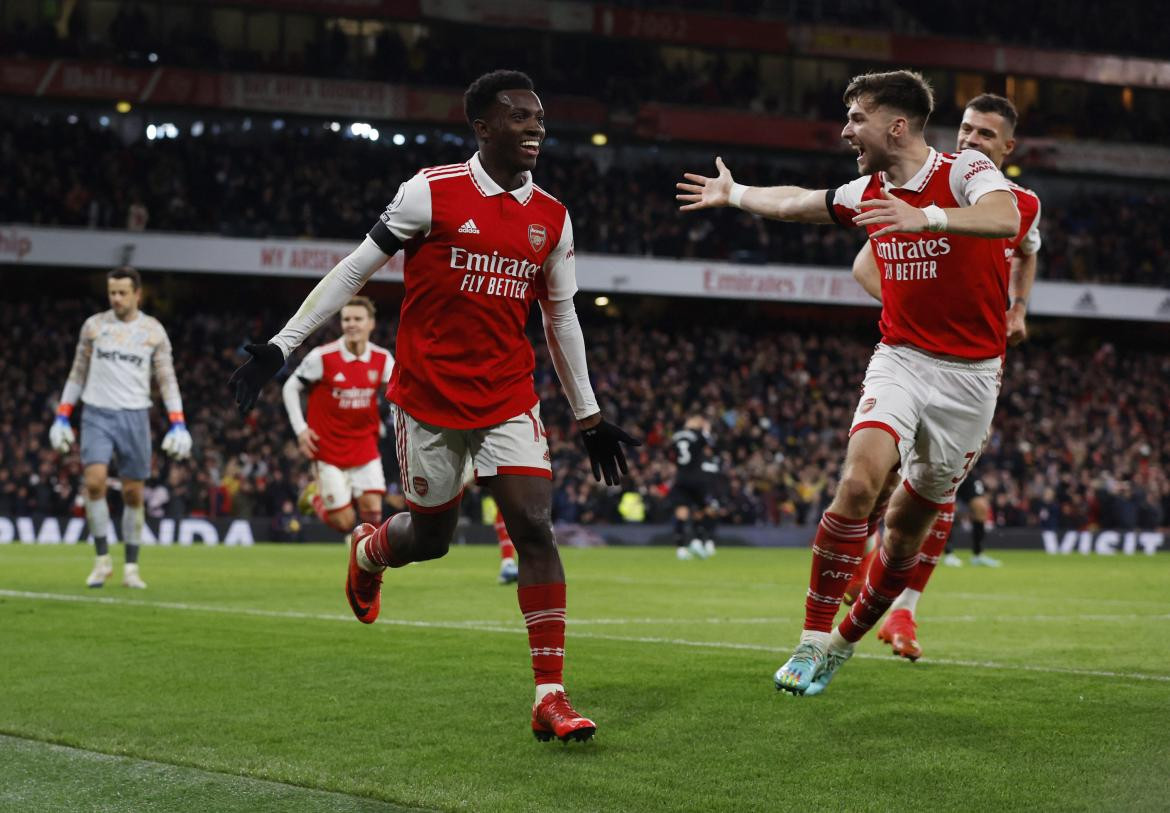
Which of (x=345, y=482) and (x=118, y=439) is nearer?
(x=118, y=439)

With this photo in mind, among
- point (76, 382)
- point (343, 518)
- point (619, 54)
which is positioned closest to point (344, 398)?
point (343, 518)

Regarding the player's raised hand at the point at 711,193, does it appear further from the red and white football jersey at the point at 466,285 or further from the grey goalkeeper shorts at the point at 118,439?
the grey goalkeeper shorts at the point at 118,439

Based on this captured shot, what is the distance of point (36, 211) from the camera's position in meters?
32.4

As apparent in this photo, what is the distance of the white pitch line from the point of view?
753 centimetres

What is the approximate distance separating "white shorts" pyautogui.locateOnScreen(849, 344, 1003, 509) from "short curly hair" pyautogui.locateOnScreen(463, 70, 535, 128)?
2007mm

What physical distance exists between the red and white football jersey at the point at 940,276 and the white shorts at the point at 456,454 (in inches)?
69.6

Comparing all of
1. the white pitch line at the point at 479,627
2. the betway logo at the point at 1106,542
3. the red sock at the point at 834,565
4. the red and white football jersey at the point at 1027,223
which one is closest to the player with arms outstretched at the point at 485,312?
the red sock at the point at 834,565

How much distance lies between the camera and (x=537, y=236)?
19.2ft

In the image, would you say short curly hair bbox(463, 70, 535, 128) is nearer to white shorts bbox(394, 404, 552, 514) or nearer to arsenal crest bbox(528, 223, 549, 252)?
arsenal crest bbox(528, 223, 549, 252)

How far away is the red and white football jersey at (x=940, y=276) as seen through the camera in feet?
21.0

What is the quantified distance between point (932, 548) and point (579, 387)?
2772mm

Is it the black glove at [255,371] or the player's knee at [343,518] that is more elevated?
the black glove at [255,371]

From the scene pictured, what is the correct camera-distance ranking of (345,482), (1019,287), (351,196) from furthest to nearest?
(351,196) < (345,482) < (1019,287)

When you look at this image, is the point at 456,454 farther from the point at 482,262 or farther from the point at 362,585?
the point at 362,585
